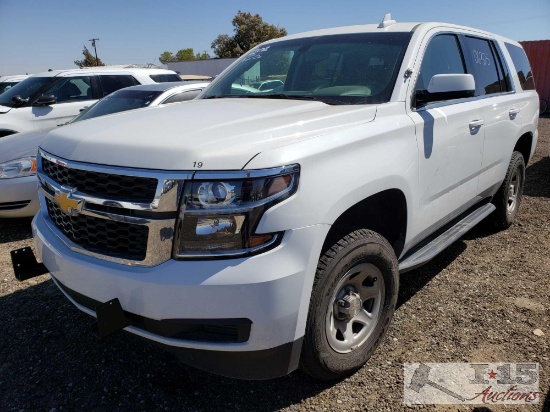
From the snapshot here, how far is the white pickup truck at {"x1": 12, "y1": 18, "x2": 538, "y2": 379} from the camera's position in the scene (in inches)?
69.2

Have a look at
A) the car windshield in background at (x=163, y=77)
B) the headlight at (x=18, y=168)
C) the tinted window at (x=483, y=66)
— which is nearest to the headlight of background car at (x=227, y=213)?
the tinted window at (x=483, y=66)

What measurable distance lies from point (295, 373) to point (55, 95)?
23.3ft

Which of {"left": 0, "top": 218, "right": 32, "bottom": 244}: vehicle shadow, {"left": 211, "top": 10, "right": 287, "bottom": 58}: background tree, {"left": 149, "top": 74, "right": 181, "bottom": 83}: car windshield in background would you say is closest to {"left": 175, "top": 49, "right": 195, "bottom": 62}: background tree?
{"left": 211, "top": 10, "right": 287, "bottom": 58}: background tree

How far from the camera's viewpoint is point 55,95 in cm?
761

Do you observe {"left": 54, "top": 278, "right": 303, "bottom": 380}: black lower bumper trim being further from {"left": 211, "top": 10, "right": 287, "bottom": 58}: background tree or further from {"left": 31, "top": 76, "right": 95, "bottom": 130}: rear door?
{"left": 211, "top": 10, "right": 287, "bottom": 58}: background tree

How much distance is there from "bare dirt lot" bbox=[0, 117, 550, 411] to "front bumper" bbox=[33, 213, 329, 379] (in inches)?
14.7

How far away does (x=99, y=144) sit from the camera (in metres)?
2.03

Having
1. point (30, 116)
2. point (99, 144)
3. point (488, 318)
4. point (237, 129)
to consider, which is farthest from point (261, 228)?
point (30, 116)

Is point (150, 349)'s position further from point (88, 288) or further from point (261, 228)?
point (261, 228)

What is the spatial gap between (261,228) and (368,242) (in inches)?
28.6

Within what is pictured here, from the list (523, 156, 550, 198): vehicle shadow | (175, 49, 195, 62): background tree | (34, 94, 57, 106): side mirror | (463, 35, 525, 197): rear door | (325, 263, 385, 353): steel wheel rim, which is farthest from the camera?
(175, 49, 195, 62): background tree

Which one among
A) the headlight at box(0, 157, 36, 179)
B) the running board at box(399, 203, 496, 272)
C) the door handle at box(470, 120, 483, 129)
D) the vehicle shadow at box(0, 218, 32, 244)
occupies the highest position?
the door handle at box(470, 120, 483, 129)

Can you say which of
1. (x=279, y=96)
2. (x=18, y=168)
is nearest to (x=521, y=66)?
(x=279, y=96)

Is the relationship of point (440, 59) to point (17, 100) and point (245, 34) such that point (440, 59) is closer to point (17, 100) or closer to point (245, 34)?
point (17, 100)
